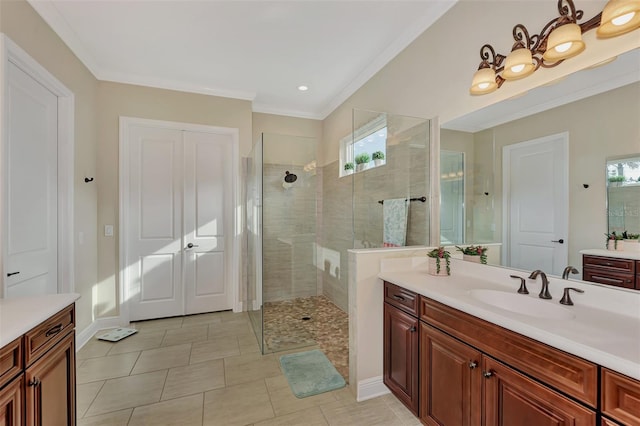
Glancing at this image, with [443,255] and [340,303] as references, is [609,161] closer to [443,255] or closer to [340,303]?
[443,255]

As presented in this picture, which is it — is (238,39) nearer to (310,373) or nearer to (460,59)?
(460,59)

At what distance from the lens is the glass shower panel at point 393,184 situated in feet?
7.91

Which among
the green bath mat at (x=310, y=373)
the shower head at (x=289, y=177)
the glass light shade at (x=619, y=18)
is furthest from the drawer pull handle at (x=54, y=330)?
the glass light shade at (x=619, y=18)

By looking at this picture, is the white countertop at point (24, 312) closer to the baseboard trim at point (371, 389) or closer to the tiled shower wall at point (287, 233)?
the tiled shower wall at point (287, 233)

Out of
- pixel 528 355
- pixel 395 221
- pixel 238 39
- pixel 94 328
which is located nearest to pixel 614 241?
pixel 528 355

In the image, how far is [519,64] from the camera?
153 cm

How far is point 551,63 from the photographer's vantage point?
148 cm

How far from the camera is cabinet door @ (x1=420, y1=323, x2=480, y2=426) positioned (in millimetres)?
1322

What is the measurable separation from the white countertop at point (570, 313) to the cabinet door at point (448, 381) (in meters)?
0.22

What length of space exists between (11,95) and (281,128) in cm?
298

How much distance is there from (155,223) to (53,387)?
2.43 meters

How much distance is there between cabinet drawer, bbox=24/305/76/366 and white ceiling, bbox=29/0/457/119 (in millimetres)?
2314

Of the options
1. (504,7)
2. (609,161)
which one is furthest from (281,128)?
(609,161)

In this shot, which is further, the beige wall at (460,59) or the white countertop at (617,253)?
→ the beige wall at (460,59)
